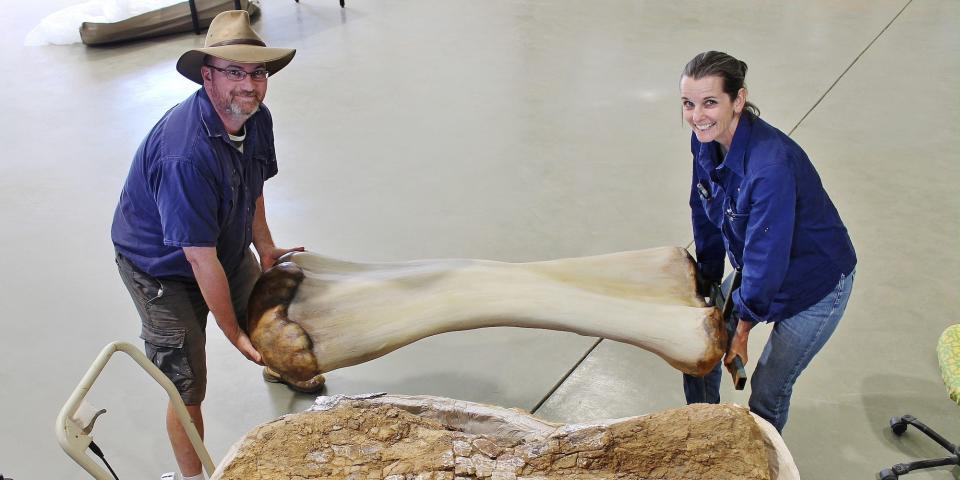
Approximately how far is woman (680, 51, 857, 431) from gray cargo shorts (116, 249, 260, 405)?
1.50 meters

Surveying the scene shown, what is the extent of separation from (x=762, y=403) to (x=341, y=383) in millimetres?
1607

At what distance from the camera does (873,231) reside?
3979 millimetres

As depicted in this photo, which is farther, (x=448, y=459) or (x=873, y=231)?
(x=873, y=231)

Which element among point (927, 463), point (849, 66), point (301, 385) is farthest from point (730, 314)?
point (849, 66)

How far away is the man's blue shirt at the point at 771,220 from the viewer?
6.49 ft

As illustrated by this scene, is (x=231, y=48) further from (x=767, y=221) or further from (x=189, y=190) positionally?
(x=767, y=221)

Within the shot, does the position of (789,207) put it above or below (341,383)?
above

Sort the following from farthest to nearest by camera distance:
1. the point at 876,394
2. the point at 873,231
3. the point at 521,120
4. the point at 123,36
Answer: the point at 123,36, the point at 521,120, the point at 873,231, the point at 876,394

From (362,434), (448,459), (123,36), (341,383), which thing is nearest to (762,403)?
(448,459)

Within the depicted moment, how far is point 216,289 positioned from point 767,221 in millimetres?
1486

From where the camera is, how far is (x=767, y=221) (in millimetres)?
1985

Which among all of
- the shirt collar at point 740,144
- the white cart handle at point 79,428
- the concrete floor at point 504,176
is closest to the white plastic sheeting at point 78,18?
the concrete floor at point 504,176

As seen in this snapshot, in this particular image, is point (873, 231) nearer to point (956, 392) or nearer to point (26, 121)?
point (956, 392)

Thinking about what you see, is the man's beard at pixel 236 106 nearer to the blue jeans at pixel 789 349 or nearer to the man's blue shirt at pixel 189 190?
the man's blue shirt at pixel 189 190
